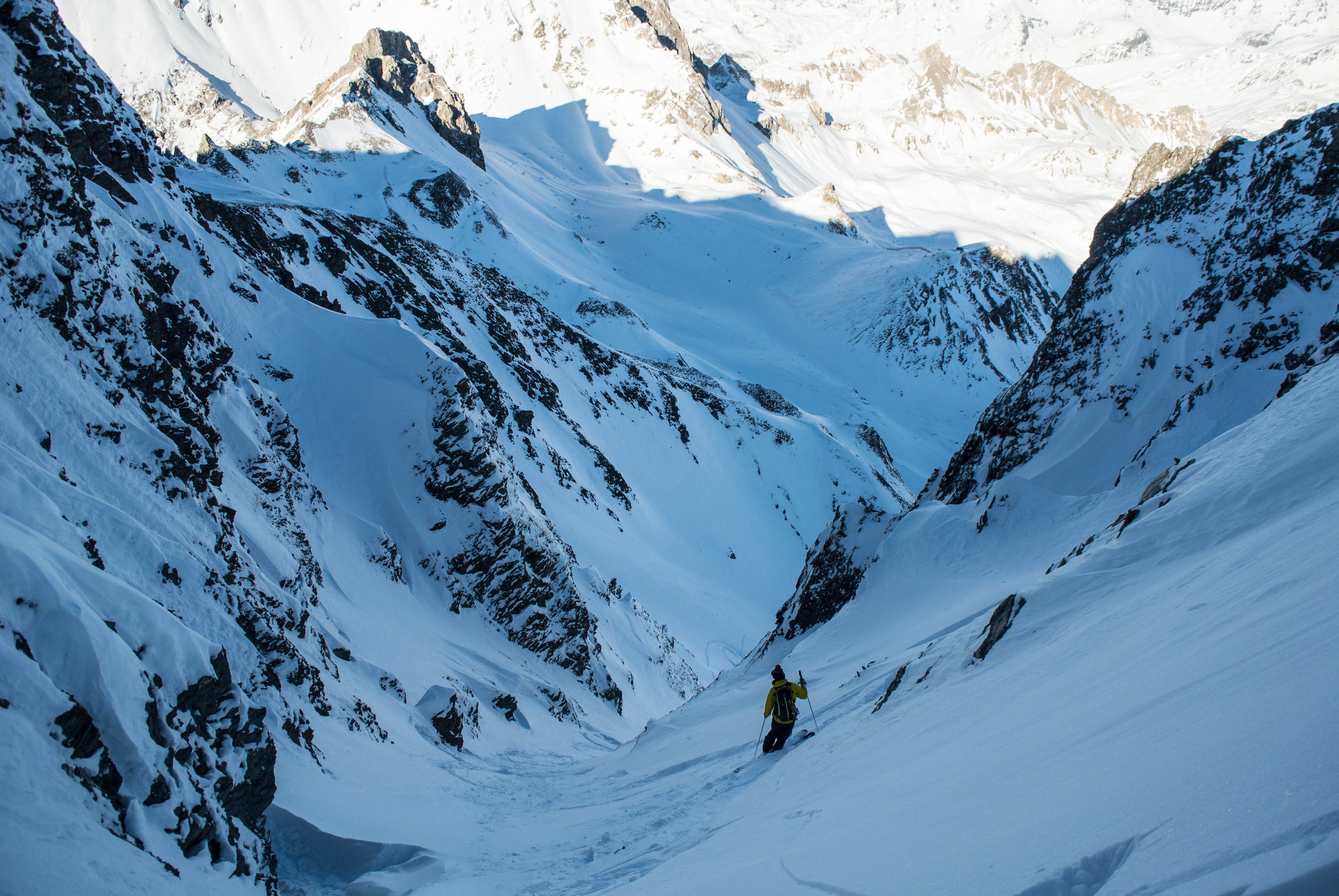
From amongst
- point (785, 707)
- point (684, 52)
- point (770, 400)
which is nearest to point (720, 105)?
point (684, 52)

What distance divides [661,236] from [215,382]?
242ft

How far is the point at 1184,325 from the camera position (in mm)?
18812

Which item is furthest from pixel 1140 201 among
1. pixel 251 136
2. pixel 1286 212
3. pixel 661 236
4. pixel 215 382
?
pixel 251 136

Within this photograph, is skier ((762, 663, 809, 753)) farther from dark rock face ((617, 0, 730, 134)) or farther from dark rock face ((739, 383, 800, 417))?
dark rock face ((617, 0, 730, 134))

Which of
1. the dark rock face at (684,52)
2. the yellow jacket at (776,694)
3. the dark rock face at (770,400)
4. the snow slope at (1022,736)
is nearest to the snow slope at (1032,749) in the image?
the snow slope at (1022,736)

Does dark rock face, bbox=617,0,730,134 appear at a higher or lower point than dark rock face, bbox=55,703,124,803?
higher

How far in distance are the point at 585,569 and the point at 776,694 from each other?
65.9 ft

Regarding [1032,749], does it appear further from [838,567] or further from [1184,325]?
[1184,325]

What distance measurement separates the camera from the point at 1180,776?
9.39 feet

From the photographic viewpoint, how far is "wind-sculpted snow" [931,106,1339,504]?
15.9 m

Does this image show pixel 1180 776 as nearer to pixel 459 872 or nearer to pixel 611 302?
pixel 459 872

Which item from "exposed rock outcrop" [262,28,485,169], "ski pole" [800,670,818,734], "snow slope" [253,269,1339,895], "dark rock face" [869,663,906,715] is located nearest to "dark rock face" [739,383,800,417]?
"snow slope" [253,269,1339,895]

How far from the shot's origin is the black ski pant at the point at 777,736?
9.25 meters

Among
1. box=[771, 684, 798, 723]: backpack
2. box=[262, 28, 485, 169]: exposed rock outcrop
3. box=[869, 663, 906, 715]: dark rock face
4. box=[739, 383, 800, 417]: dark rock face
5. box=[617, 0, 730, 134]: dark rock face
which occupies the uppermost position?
box=[617, 0, 730, 134]: dark rock face
